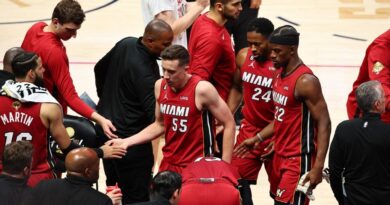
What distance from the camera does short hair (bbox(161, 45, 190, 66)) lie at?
6.73 meters

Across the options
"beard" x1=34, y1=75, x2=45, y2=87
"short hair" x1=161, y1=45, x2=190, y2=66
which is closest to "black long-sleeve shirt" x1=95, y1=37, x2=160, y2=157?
"short hair" x1=161, y1=45, x2=190, y2=66

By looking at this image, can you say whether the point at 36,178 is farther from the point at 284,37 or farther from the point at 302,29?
the point at 302,29

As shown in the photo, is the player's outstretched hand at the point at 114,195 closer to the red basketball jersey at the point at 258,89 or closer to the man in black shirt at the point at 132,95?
the man in black shirt at the point at 132,95

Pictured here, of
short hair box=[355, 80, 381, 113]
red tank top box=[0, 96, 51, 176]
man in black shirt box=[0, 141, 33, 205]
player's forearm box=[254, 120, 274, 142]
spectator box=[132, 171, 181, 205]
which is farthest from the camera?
player's forearm box=[254, 120, 274, 142]

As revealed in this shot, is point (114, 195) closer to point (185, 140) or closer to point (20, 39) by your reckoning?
point (185, 140)

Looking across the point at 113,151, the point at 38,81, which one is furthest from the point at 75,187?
the point at 38,81

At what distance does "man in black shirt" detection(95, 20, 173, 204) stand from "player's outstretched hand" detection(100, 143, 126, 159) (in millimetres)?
437

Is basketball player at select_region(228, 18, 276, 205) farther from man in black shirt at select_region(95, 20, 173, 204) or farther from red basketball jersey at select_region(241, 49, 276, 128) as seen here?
man in black shirt at select_region(95, 20, 173, 204)

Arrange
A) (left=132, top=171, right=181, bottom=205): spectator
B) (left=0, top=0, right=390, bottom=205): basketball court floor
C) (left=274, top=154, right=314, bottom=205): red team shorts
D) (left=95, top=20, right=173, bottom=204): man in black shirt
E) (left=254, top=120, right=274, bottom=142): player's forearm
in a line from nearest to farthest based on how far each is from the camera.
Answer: (left=132, top=171, right=181, bottom=205): spectator → (left=274, top=154, right=314, bottom=205): red team shorts → (left=95, top=20, right=173, bottom=204): man in black shirt → (left=254, top=120, right=274, bottom=142): player's forearm → (left=0, top=0, right=390, bottom=205): basketball court floor

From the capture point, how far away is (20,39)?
42.6 ft

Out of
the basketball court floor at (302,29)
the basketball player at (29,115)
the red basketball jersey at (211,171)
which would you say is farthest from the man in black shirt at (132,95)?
the basketball court floor at (302,29)

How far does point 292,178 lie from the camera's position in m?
6.98

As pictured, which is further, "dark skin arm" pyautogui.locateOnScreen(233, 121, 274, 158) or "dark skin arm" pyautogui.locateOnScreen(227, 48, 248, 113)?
"dark skin arm" pyautogui.locateOnScreen(227, 48, 248, 113)

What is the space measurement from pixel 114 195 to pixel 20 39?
7329 mm
